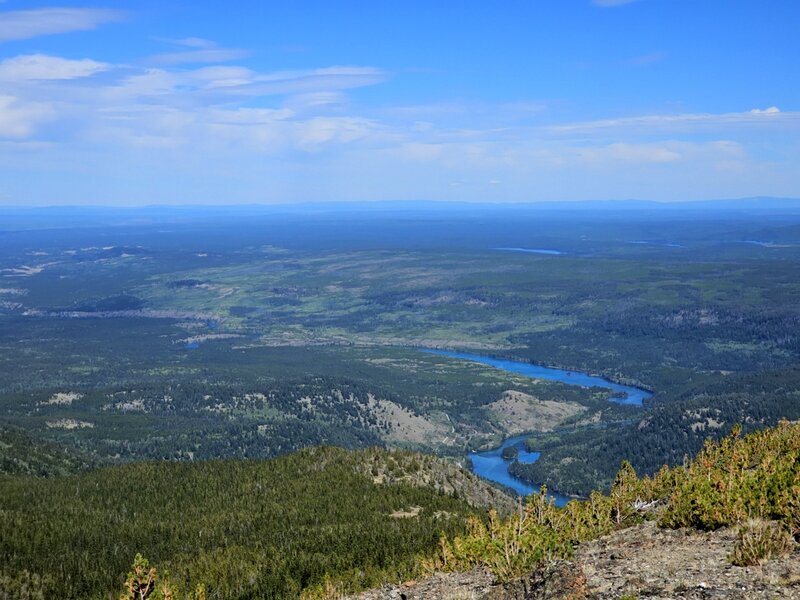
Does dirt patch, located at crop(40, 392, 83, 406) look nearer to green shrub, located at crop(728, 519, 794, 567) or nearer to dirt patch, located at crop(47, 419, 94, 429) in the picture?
dirt patch, located at crop(47, 419, 94, 429)

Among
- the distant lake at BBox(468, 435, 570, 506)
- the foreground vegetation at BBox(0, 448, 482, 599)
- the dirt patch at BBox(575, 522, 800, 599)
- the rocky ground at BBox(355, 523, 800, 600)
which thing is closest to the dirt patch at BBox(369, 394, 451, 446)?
the distant lake at BBox(468, 435, 570, 506)

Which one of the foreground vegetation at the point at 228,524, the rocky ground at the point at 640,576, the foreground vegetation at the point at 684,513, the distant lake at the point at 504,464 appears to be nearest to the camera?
the rocky ground at the point at 640,576

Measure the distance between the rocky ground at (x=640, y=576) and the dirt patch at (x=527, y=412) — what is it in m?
129

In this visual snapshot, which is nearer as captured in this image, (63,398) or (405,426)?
(63,398)

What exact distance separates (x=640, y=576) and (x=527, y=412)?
142879 mm

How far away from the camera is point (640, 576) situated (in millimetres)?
19422

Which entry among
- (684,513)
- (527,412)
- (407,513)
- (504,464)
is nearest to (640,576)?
(684,513)

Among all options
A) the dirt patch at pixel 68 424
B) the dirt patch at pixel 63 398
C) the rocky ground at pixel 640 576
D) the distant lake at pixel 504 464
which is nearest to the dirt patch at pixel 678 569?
the rocky ground at pixel 640 576

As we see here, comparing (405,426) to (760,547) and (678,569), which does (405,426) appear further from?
(760,547)

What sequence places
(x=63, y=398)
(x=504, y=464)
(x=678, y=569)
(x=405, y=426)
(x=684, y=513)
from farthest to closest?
(x=405, y=426) → (x=63, y=398) → (x=504, y=464) → (x=684, y=513) → (x=678, y=569)

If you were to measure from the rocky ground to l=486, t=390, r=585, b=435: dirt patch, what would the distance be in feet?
424

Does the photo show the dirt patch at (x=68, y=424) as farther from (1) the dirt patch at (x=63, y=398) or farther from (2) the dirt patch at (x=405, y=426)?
(2) the dirt patch at (x=405, y=426)

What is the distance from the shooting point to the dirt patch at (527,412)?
506 feet

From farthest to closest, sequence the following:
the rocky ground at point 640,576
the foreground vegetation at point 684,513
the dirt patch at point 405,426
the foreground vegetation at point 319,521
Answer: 1. the dirt patch at point 405,426
2. the foreground vegetation at point 319,521
3. the foreground vegetation at point 684,513
4. the rocky ground at point 640,576
